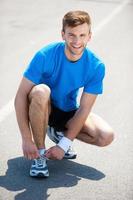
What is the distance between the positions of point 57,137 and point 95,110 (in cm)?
172

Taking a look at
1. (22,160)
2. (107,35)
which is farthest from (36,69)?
(107,35)

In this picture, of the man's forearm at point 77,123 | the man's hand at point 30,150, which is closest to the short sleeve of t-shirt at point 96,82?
the man's forearm at point 77,123

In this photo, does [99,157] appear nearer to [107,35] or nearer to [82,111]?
[82,111]

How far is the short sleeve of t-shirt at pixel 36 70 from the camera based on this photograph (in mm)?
5406

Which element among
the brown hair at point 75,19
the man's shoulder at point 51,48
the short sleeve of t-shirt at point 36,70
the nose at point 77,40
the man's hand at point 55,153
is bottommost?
the man's hand at point 55,153

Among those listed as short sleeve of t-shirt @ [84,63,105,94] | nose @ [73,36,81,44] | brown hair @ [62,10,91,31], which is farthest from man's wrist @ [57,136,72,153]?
brown hair @ [62,10,91,31]

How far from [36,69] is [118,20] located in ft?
29.4

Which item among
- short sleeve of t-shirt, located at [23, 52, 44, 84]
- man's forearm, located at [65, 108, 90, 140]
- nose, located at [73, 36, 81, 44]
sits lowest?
man's forearm, located at [65, 108, 90, 140]

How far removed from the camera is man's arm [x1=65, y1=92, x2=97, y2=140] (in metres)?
5.46

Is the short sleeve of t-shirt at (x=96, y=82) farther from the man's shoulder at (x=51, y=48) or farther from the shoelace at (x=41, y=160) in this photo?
the shoelace at (x=41, y=160)

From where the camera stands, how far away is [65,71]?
18.2 ft

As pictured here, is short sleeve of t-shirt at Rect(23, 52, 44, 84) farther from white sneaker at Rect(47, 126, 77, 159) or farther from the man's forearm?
white sneaker at Rect(47, 126, 77, 159)

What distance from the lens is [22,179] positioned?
529cm

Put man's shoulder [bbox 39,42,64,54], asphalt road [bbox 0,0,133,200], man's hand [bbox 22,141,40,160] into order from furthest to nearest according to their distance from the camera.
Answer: man's shoulder [bbox 39,42,64,54]
man's hand [bbox 22,141,40,160]
asphalt road [bbox 0,0,133,200]
